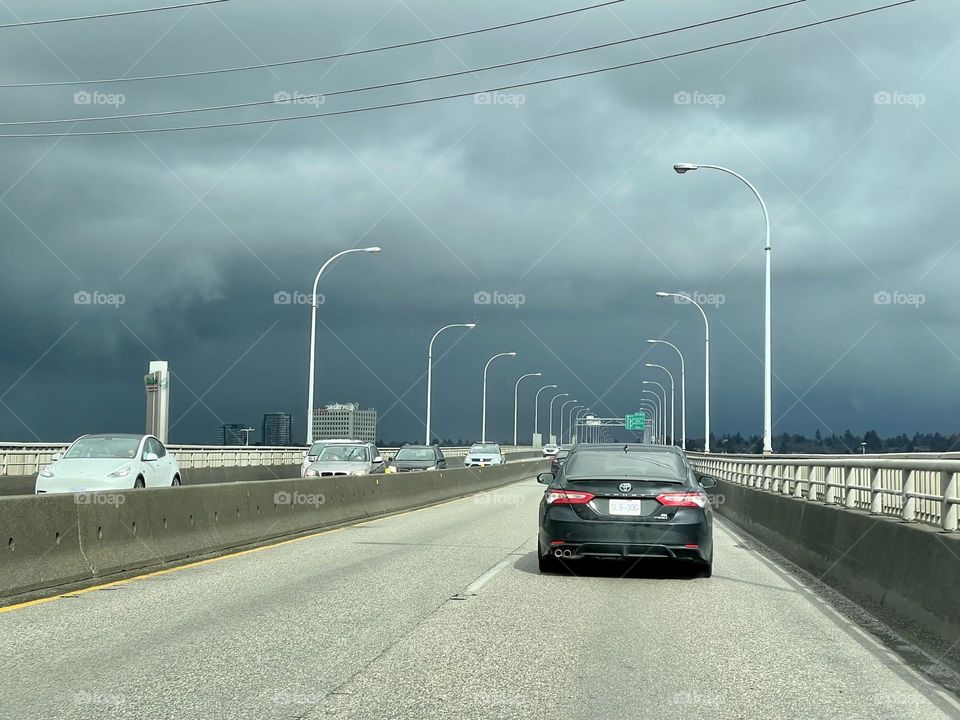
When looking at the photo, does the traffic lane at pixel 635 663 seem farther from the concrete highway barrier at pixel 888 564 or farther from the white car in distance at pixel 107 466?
the white car in distance at pixel 107 466

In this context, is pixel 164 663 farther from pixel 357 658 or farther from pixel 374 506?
pixel 374 506

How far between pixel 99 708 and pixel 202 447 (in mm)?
41188

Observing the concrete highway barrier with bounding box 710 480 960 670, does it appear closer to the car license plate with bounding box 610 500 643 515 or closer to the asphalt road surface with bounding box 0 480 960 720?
the asphalt road surface with bounding box 0 480 960 720

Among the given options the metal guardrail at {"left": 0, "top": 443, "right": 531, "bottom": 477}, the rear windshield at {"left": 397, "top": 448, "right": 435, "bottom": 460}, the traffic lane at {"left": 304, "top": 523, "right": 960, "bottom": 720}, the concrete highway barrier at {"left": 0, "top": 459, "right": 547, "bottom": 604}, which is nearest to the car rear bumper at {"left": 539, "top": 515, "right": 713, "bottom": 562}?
the traffic lane at {"left": 304, "top": 523, "right": 960, "bottom": 720}

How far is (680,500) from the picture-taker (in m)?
12.7

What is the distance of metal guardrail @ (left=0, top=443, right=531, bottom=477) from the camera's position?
29547mm

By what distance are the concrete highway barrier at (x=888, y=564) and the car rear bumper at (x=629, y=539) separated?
5.36 ft

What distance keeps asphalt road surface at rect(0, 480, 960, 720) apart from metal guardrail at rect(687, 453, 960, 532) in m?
1.36

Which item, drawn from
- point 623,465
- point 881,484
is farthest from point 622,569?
point 881,484

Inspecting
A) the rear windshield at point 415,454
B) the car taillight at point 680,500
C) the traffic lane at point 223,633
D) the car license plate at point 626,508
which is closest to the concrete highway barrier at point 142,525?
the traffic lane at point 223,633

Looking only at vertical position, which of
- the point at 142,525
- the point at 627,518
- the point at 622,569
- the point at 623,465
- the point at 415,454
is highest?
the point at 623,465

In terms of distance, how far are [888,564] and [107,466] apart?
1476 centimetres

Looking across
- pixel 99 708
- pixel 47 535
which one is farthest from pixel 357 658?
pixel 47 535

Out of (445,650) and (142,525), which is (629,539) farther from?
(142,525)
